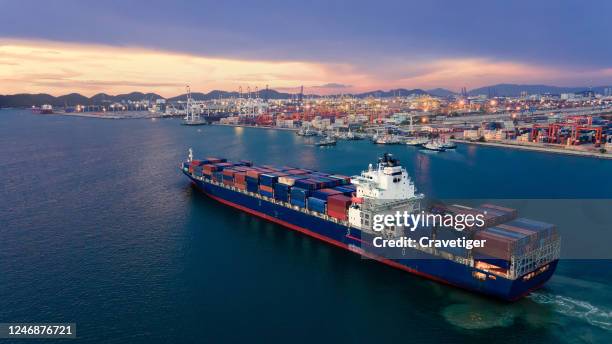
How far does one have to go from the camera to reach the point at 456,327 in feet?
80.7

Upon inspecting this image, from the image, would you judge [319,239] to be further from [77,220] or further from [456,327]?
[77,220]

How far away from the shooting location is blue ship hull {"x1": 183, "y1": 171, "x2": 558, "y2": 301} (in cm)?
2673

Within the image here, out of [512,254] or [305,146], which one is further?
[305,146]

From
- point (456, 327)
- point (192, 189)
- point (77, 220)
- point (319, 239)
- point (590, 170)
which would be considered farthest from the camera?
point (590, 170)

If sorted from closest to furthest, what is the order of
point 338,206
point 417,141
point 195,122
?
point 338,206 < point 417,141 < point 195,122

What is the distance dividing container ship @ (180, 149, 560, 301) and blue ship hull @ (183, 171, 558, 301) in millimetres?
74

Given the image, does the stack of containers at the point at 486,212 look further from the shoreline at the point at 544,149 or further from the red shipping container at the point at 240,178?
the shoreline at the point at 544,149

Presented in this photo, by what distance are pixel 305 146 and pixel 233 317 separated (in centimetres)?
9039

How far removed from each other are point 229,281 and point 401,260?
545 inches

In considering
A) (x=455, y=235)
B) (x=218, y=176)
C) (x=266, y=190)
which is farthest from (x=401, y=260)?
(x=218, y=176)

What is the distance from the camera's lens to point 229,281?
3069 centimetres

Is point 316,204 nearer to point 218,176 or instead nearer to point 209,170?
point 218,176

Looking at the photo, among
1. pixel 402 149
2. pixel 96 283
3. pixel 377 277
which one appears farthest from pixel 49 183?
pixel 402 149

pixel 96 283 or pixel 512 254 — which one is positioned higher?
pixel 512 254
